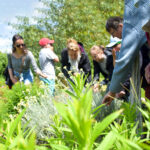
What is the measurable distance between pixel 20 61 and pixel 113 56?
94.1 inches

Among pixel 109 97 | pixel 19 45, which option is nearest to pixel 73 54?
pixel 19 45

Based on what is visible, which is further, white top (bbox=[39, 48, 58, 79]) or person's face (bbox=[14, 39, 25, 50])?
white top (bbox=[39, 48, 58, 79])

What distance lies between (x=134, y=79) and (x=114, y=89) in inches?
10.2

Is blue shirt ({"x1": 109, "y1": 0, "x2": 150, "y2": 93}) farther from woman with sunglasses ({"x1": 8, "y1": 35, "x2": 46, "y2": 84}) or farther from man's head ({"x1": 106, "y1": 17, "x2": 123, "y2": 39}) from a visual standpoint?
woman with sunglasses ({"x1": 8, "y1": 35, "x2": 46, "y2": 84})

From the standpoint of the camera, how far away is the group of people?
129 cm

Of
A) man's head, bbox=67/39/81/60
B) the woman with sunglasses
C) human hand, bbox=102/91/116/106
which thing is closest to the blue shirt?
human hand, bbox=102/91/116/106

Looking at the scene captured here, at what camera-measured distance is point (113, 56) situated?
3.51m

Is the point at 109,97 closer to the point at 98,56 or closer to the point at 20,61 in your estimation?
the point at 98,56

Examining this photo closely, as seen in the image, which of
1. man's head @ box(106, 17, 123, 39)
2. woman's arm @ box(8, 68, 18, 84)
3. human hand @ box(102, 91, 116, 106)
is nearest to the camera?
human hand @ box(102, 91, 116, 106)

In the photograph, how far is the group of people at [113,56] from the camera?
1.29 m

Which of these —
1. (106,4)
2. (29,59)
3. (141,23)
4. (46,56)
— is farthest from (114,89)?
(106,4)

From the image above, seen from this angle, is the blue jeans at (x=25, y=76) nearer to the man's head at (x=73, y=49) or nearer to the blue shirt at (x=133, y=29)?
the man's head at (x=73, y=49)

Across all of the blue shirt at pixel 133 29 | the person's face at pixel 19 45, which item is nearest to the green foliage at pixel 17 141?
the blue shirt at pixel 133 29

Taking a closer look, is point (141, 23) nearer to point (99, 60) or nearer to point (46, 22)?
point (99, 60)
